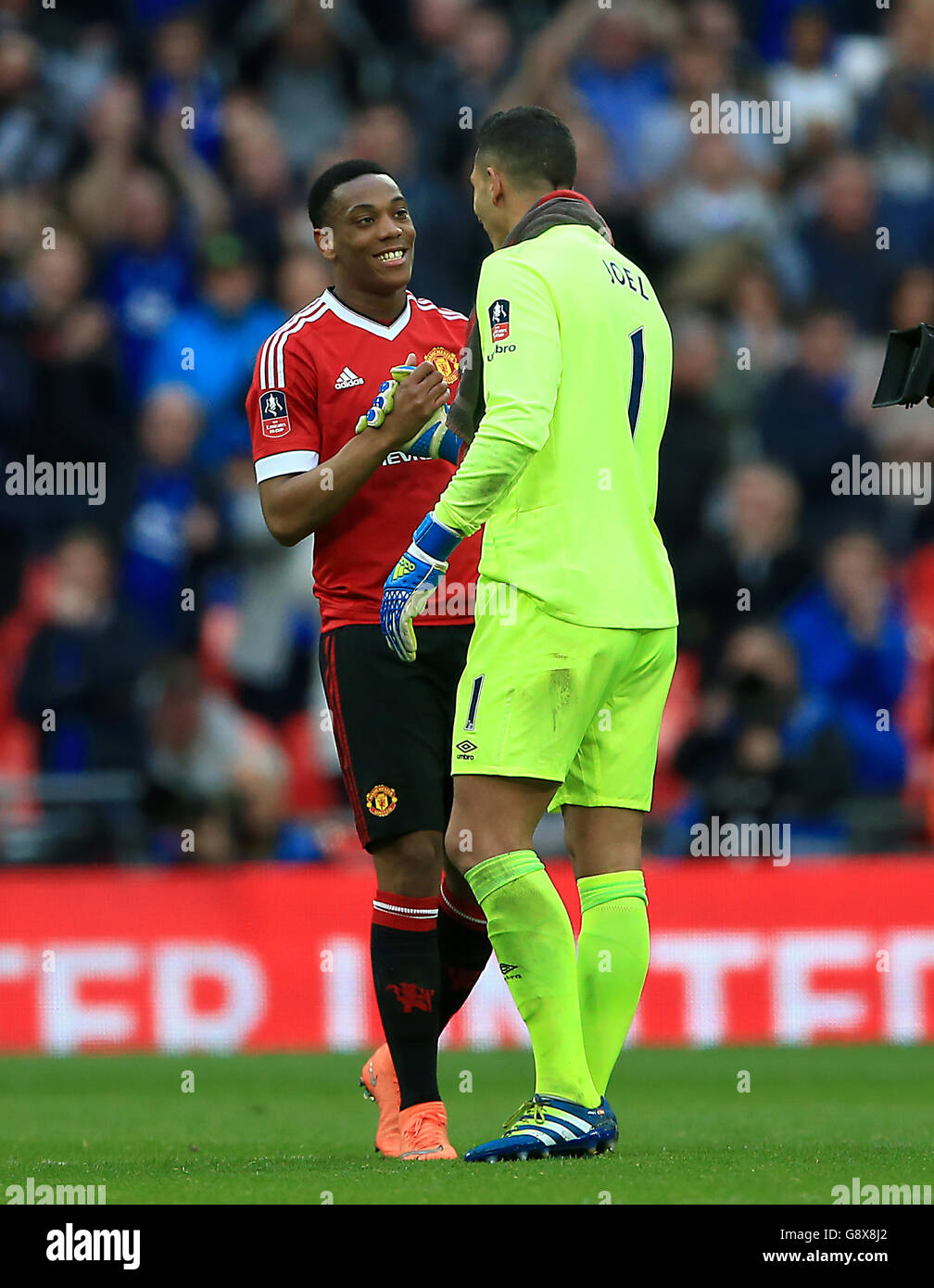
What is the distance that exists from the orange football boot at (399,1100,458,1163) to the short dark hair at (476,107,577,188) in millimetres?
2338

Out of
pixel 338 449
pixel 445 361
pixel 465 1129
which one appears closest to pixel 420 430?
pixel 338 449

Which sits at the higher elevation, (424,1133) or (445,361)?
(445,361)

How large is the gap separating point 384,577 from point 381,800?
603mm

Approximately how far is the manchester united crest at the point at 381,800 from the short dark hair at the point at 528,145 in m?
1.57

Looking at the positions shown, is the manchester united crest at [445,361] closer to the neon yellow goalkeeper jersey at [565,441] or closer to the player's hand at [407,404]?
the player's hand at [407,404]

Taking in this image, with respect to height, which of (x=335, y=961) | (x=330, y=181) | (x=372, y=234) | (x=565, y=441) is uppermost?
(x=330, y=181)

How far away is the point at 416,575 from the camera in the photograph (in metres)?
4.85

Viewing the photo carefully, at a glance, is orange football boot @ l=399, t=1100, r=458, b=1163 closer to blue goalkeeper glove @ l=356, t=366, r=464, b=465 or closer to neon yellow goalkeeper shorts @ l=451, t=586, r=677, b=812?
neon yellow goalkeeper shorts @ l=451, t=586, r=677, b=812

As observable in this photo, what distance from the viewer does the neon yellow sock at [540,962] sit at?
189 inches

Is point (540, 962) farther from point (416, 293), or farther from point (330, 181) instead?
point (416, 293)

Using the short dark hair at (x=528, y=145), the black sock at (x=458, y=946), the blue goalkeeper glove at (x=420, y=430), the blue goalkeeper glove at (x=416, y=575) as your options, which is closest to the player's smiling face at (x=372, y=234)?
the blue goalkeeper glove at (x=420, y=430)

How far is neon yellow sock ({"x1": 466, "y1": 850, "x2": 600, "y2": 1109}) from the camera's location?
15.8ft
